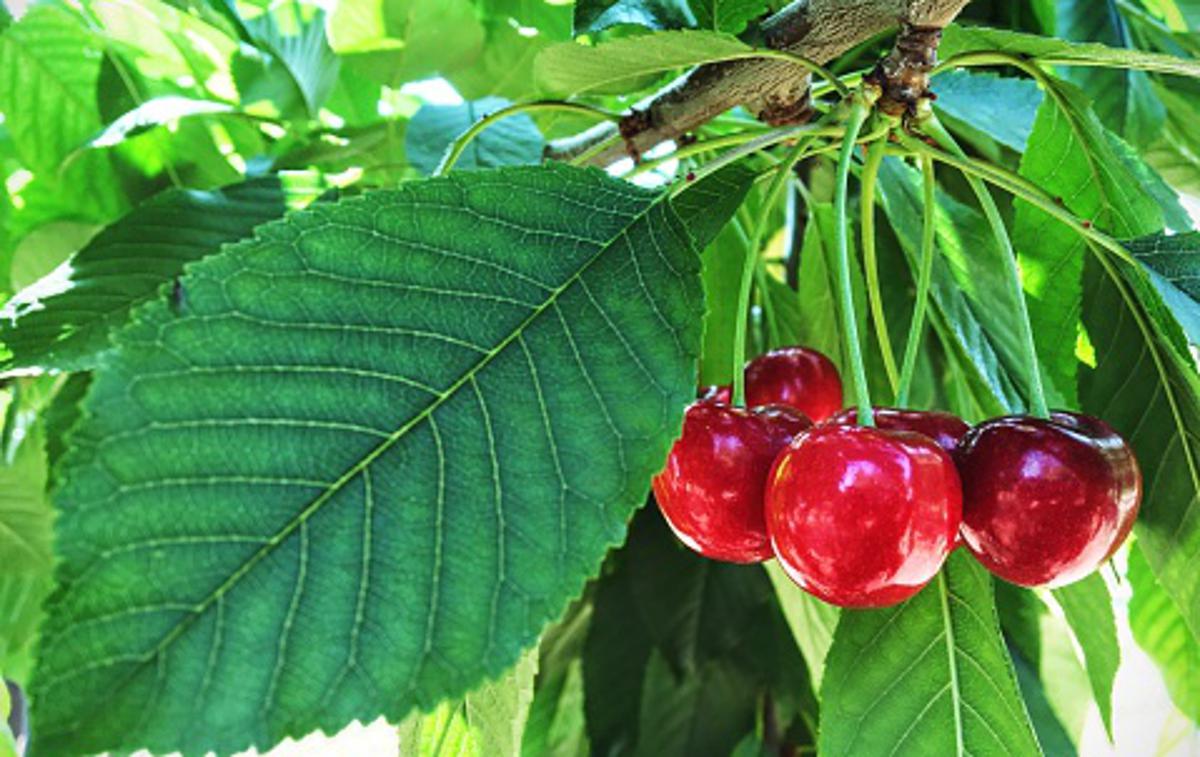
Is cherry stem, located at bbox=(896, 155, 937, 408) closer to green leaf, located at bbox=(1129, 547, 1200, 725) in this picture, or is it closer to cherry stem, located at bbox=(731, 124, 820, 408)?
cherry stem, located at bbox=(731, 124, 820, 408)

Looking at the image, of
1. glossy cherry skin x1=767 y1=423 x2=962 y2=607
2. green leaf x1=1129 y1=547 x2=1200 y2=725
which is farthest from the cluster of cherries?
green leaf x1=1129 y1=547 x2=1200 y2=725

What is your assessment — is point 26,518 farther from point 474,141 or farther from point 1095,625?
point 1095,625

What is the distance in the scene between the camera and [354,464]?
0.31 meters

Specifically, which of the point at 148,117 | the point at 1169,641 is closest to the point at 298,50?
the point at 148,117

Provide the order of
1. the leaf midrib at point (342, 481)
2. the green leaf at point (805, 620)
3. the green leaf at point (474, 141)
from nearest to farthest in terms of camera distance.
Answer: the leaf midrib at point (342, 481) < the green leaf at point (474, 141) < the green leaf at point (805, 620)

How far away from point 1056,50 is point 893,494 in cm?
18

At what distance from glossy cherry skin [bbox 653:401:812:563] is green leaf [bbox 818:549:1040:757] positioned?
8 cm

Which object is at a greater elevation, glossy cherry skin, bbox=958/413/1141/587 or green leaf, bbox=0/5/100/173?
green leaf, bbox=0/5/100/173

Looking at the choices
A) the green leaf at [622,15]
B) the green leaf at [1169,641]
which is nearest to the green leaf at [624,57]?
the green leaf at [622,15]

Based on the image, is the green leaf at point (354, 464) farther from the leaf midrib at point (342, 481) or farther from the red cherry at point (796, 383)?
the red cherry at point (796, 383)

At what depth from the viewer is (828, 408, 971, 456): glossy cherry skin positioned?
1.41 ft

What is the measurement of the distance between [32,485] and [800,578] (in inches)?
20.8

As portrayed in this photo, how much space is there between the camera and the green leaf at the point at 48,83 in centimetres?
78

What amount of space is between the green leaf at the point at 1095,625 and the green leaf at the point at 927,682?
0.14 meters
